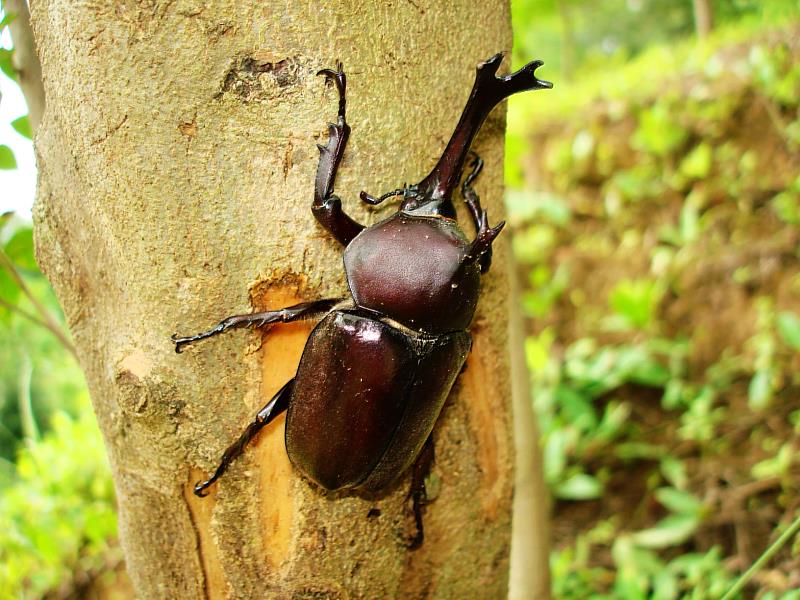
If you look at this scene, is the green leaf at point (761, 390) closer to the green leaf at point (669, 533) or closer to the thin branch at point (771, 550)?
the green leaf at point (669, 533)

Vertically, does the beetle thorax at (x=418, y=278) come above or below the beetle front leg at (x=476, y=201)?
below

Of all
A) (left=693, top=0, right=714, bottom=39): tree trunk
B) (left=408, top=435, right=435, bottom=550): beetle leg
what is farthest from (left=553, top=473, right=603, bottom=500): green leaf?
(left=693, top=0, right=714, bottom=39): tree trunk

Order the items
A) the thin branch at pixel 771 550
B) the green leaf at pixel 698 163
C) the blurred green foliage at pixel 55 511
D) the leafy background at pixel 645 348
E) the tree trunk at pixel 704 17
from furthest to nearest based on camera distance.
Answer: the tree trunk at pixel 704 17
the green leaf at pixel 698 163
the leafy background at pixel 645 348
the blurred green foliage at pixel 55 511
the thin branch at pixel 771 550

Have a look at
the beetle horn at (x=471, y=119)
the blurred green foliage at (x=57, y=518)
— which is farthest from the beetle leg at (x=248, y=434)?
the blurred green foliage at (x=57, y=518)

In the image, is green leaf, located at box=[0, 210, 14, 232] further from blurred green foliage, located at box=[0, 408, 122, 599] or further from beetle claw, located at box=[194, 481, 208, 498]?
blurred green foliage, located at box=[0, 408, 122, 599]

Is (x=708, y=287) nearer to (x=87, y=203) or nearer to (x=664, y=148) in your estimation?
(x=664, y=148)

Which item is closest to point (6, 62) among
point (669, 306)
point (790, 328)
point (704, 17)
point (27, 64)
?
point (27, 64)

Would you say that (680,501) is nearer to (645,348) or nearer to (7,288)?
(645,348)
